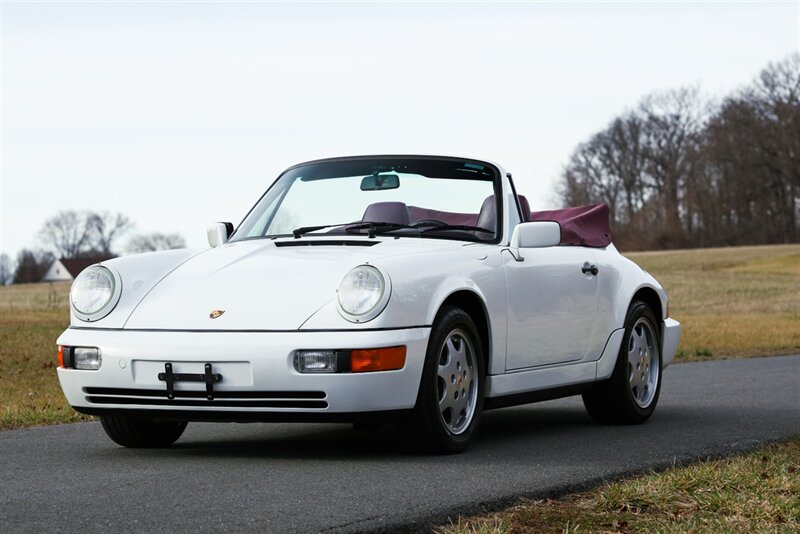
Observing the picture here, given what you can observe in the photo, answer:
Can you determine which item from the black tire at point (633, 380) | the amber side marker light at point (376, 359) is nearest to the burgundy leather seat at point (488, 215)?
the black tire at point (633, 380)

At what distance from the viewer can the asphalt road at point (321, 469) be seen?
4570 millimetres

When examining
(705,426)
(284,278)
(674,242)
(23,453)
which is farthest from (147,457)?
(674,242)

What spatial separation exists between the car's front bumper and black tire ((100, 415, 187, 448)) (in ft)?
1.79

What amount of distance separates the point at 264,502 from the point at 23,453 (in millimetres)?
2231

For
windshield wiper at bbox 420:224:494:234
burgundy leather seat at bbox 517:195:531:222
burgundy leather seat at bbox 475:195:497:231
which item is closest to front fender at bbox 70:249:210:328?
windshield wiper at bbox 420:224:494:234

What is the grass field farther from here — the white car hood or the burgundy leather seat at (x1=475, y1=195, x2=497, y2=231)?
the burgundy leather seat at (x1=475, y1=195, x2=497, y2=231)

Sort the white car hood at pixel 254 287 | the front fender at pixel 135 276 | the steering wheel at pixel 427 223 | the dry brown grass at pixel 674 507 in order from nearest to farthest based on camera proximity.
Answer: the dry brown grass at pixel 674 507 → the white car hood at pixel 254 287 → the front fender at pixel 135 276 → the steering wheel at pixel 427 223

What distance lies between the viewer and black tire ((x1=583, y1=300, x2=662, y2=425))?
26.8ft

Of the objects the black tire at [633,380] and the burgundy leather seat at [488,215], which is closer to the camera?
the burgundy leather seat at [488,215]

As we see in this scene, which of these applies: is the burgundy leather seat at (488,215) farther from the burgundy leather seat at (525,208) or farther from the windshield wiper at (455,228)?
the burgundy leather seat at (525,208)

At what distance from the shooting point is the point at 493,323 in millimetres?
6773

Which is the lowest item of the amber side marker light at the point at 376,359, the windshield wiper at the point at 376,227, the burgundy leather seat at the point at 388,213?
the amber side marker light at the point at 376,359

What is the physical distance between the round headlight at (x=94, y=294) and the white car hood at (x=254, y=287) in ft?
0.56

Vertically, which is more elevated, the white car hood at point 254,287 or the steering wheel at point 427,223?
the steering wheel at point 427,223
